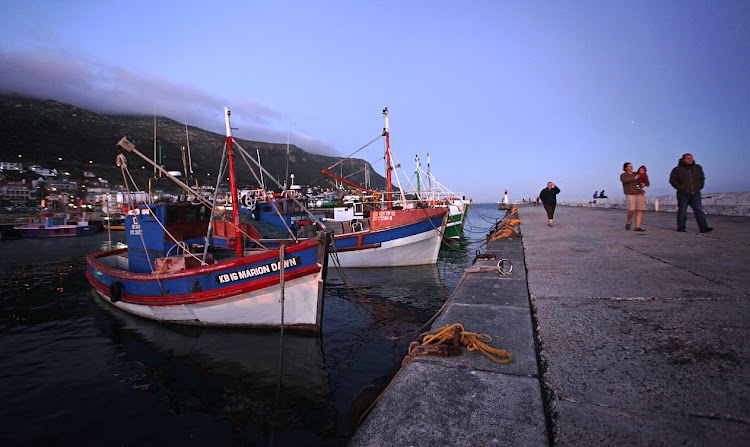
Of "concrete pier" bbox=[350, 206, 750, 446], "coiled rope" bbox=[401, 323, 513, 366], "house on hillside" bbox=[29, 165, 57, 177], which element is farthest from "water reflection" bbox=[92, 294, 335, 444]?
"house on hillside" bbox=[29, 165, 57, 177]

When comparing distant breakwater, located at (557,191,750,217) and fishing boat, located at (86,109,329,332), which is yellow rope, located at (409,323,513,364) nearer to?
fishing boat, located at (86,109,329,332)

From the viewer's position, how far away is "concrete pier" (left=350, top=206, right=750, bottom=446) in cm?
181

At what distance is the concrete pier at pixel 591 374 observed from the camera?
5.95ft

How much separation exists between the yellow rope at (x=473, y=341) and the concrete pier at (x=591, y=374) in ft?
0.23

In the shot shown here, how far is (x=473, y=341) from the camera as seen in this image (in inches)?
117

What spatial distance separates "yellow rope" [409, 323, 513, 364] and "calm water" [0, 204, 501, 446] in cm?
80

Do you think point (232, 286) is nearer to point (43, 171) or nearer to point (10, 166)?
point (43, 171)

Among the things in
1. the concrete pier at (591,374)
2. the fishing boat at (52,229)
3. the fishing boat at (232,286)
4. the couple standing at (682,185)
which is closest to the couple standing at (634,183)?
the couple standing at (682,185)

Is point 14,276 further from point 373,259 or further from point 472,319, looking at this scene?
point 472,319

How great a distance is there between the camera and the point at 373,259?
15820 mm

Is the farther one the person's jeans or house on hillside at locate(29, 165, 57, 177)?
house on hillside at locate(29, 165, 57, 177)

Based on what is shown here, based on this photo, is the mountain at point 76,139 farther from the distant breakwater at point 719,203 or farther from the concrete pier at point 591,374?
the concrete pier at point 591,374

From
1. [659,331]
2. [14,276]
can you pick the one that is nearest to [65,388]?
[659,331]

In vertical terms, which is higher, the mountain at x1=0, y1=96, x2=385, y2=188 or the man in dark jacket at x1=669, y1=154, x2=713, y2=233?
the mountain at x1=0, y1=96, x2=385, y2=188
